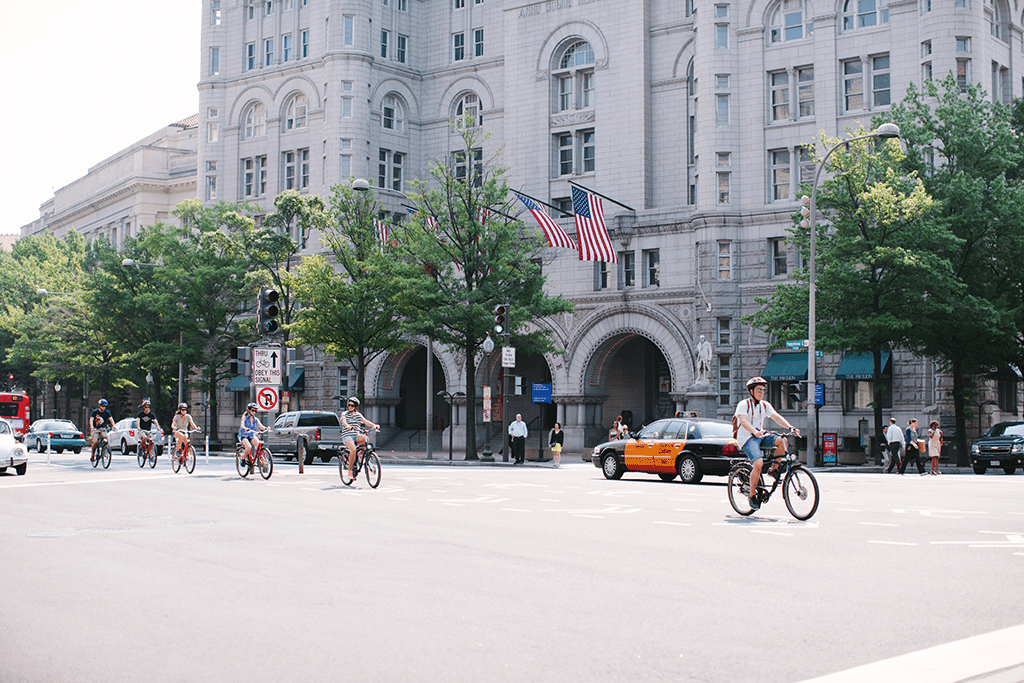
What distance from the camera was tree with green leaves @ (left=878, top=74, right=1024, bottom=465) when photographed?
116 ft

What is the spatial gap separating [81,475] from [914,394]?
30.6 m

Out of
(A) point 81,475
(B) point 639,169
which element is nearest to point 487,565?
(A) point 81,475

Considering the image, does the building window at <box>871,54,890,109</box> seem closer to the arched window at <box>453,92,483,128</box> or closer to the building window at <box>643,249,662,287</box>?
the building window at <box>643,249,662,287</box>

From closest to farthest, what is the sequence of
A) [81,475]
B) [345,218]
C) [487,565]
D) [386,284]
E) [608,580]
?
[608,580], [487,565], [81,475], [386,284], [345,218]

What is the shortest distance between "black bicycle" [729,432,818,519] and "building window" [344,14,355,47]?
164ft

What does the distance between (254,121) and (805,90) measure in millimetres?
33118

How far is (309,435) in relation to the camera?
3488 centimetres

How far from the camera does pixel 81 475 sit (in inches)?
1069

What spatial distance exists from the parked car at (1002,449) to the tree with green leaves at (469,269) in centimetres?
1602

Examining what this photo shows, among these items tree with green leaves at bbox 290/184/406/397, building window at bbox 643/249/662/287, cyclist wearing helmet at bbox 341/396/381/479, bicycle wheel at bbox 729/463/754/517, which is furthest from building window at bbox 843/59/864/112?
bicycle wheel at bbox 729/463/754/517

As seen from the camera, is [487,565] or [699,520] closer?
[487,565]

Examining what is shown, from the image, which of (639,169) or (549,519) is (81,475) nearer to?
(549,519)

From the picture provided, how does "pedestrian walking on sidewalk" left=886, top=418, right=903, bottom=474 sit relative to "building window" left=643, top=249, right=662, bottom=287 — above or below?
below

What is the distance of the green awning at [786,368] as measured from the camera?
43.8 m
